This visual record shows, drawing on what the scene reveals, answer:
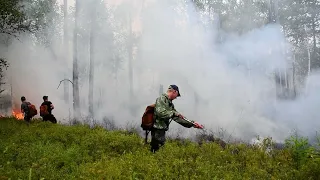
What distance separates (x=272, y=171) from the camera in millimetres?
5039

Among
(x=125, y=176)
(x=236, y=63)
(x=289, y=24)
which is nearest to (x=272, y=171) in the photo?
(x=125, y=176)

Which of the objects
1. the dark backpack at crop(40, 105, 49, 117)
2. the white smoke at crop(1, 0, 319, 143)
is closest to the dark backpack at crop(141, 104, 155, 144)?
the dark backpack at crop(40, 105, 49, 117)

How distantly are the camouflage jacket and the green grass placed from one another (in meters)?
0.47

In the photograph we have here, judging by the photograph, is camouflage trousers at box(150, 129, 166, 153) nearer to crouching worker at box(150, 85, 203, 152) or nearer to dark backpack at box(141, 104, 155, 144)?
crouching worker at box(150, 85, 203, 152)

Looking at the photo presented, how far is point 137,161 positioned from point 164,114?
37.3 inches

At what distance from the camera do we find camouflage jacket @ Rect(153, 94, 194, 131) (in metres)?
5.35

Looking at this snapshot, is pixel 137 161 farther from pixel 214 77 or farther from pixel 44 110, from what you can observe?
pixel 214 77

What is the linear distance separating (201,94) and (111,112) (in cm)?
660

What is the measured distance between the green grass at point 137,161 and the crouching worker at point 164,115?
28 cm

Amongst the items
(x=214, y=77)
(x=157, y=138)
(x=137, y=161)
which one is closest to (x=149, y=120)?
(x=157, y=138)

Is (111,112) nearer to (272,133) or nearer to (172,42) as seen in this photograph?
(172,42)

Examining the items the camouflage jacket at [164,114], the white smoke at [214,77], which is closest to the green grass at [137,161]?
the camouflage jacket at [164,114]

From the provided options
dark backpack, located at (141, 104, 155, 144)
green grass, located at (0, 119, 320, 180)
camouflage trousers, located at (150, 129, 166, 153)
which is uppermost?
dark backpack, located at (141, 104, 155, 144)

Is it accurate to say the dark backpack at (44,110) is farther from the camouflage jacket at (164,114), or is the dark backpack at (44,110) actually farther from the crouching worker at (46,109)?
the camouflage jacket at (164,114)
